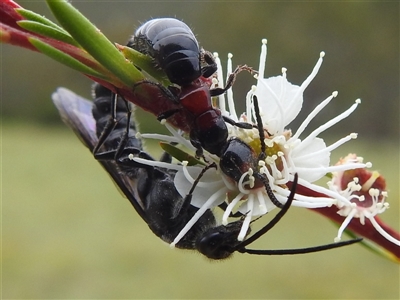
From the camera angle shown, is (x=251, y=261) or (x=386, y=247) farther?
(x=251, y=261)

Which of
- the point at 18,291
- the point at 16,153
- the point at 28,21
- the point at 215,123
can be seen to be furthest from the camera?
the point at 16,153

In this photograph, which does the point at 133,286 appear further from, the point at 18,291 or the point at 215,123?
the point at 215,123

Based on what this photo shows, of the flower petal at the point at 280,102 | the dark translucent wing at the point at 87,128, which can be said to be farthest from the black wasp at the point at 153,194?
the flower petal at the point at 280,102

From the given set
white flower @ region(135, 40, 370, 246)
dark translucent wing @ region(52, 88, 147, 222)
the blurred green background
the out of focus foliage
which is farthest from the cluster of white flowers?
the out of focus foliage

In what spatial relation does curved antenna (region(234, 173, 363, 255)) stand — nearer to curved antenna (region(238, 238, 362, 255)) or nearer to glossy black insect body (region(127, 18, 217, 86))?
curved antenna (region(238, 238, 362, 255))

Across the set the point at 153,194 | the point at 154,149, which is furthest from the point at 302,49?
the point at 153,194

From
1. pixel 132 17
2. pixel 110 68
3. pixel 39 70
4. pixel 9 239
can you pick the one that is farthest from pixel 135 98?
pixel 39 70
